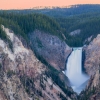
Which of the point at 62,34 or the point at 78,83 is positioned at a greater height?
the point at 62,34

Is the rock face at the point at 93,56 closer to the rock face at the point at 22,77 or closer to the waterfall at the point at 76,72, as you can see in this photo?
the waterfall at the point at 76,72

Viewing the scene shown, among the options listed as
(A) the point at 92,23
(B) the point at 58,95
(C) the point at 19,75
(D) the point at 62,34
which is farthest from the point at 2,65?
(A) the point at 92,23

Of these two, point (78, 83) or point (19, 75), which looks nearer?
point (19, 75)

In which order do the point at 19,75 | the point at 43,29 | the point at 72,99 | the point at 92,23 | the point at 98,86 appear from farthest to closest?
the point at 92,23, the point at 43,29, the point at 72,99, the point at 19,75, the point at 98,86

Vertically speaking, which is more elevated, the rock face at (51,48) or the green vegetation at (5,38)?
the green vegetation at (5,38)

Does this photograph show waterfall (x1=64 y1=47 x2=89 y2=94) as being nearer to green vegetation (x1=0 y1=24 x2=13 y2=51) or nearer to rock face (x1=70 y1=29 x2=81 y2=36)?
rock face (x1=70 y1=29 x2=81 y2=36)

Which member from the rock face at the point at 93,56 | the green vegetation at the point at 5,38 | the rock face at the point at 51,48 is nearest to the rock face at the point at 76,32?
the rock face at the point at 51,48

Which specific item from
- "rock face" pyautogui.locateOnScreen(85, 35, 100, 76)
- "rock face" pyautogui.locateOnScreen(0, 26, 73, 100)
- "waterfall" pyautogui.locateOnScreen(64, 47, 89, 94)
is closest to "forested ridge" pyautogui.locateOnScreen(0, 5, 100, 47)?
"waterfall" pyautogui.locateOnScreen(64, 47, 89, 94)

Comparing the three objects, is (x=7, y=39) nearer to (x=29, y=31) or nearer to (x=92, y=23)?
(x=29, y=31)
